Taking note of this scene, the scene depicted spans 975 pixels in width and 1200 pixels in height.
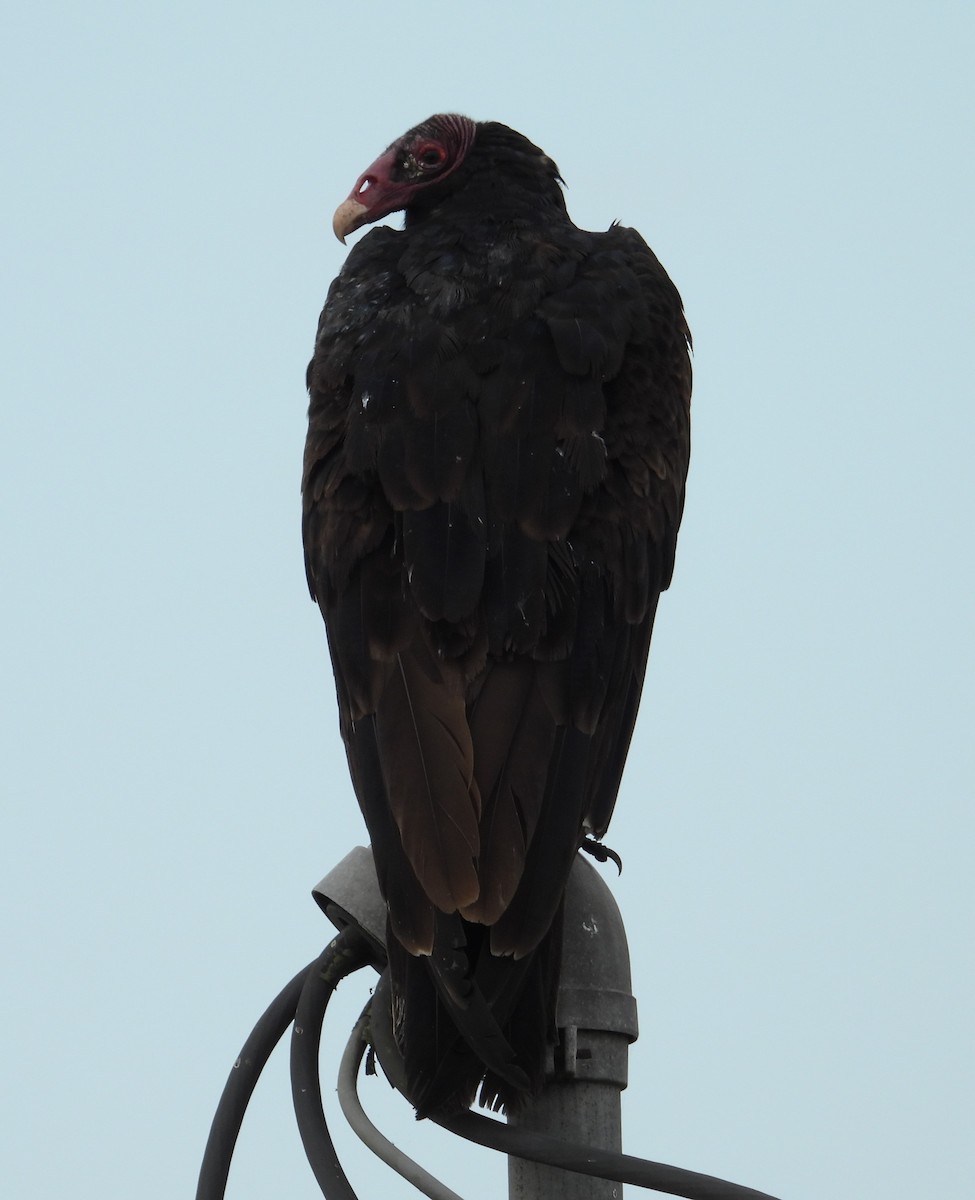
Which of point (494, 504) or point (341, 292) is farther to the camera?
point (341, 292)

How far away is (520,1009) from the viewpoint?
9.62ft

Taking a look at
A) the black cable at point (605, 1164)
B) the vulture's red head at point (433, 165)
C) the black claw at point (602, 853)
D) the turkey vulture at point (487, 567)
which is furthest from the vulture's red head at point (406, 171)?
the black cable at point (605, 1164)

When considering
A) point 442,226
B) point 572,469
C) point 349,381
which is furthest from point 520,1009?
point 442,226

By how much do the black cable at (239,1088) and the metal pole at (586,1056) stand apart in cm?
49

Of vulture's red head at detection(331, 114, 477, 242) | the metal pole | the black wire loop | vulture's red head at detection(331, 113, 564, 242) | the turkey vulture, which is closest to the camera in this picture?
the black wire loop

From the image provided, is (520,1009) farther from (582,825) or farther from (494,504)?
(494,504)

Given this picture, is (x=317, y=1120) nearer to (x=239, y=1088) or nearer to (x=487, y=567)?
(x=239, y=1088)

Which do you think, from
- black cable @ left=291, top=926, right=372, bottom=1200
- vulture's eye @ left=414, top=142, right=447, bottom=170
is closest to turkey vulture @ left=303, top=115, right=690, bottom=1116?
black cable @ left=291, top=926, right=372, bottom=1200

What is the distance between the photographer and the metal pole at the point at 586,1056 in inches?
112

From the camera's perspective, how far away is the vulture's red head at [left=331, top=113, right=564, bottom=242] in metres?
4.61

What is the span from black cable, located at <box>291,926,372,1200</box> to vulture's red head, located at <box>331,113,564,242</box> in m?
2.20

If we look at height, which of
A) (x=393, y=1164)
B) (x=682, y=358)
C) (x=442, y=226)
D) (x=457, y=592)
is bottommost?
(x=393, y=1164)

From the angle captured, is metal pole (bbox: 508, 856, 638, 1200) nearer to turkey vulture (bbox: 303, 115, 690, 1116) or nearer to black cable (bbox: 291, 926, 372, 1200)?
turkey vulture (bbox: 303, 115, 690, 1116)

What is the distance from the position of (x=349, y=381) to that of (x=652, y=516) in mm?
712
